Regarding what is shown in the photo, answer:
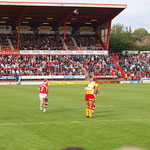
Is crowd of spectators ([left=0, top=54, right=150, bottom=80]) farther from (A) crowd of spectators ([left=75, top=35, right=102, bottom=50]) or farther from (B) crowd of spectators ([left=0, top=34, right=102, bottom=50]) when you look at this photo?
(B) crowd of spectators ([left=0, top=34, right=102, bottom=50])

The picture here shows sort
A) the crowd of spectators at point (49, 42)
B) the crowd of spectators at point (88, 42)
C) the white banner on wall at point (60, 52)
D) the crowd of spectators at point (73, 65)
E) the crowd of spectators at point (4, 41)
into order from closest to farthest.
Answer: the crowd of spectators at point (73, 65) → the white banner on wall at point (60, 52) → the crowd of spectators at point (4, 41) → the crowd of spectators at point (49, 42) → the crowd of spectators at point (88, 42)

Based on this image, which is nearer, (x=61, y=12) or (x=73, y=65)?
(x=73, y=65)

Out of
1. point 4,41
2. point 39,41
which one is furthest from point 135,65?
point 4,41

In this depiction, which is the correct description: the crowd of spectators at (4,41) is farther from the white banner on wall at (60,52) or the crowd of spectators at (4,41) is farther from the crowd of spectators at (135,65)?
the crowd of spectators at (135,65)

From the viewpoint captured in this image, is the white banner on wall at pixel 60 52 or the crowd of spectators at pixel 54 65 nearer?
the crowd of spectators at pixel 54 65

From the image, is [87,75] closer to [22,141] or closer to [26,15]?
[26,15]

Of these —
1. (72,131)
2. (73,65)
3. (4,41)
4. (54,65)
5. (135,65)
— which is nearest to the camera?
(72,131)

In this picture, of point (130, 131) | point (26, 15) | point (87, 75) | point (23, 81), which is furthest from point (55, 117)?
point (26, 15)

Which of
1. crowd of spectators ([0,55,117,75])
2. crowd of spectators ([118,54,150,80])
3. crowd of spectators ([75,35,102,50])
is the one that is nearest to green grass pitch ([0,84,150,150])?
crowd of spectators ([0,55,117,75])

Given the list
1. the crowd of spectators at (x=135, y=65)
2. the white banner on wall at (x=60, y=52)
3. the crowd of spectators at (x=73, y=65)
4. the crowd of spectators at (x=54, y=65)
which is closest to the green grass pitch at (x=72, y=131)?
the crowd of spectators at (x=54, y=65)

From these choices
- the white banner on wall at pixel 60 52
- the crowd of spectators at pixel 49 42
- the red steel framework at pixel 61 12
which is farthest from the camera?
the crowd of spectators at pixel 49 42

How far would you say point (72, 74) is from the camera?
61.6 meters

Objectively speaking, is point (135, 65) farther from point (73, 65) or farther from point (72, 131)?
point (72, 131)

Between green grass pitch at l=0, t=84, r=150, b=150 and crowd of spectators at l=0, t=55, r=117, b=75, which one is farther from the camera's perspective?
crowd of spectators at l=0, t=55, r=117, b=75
